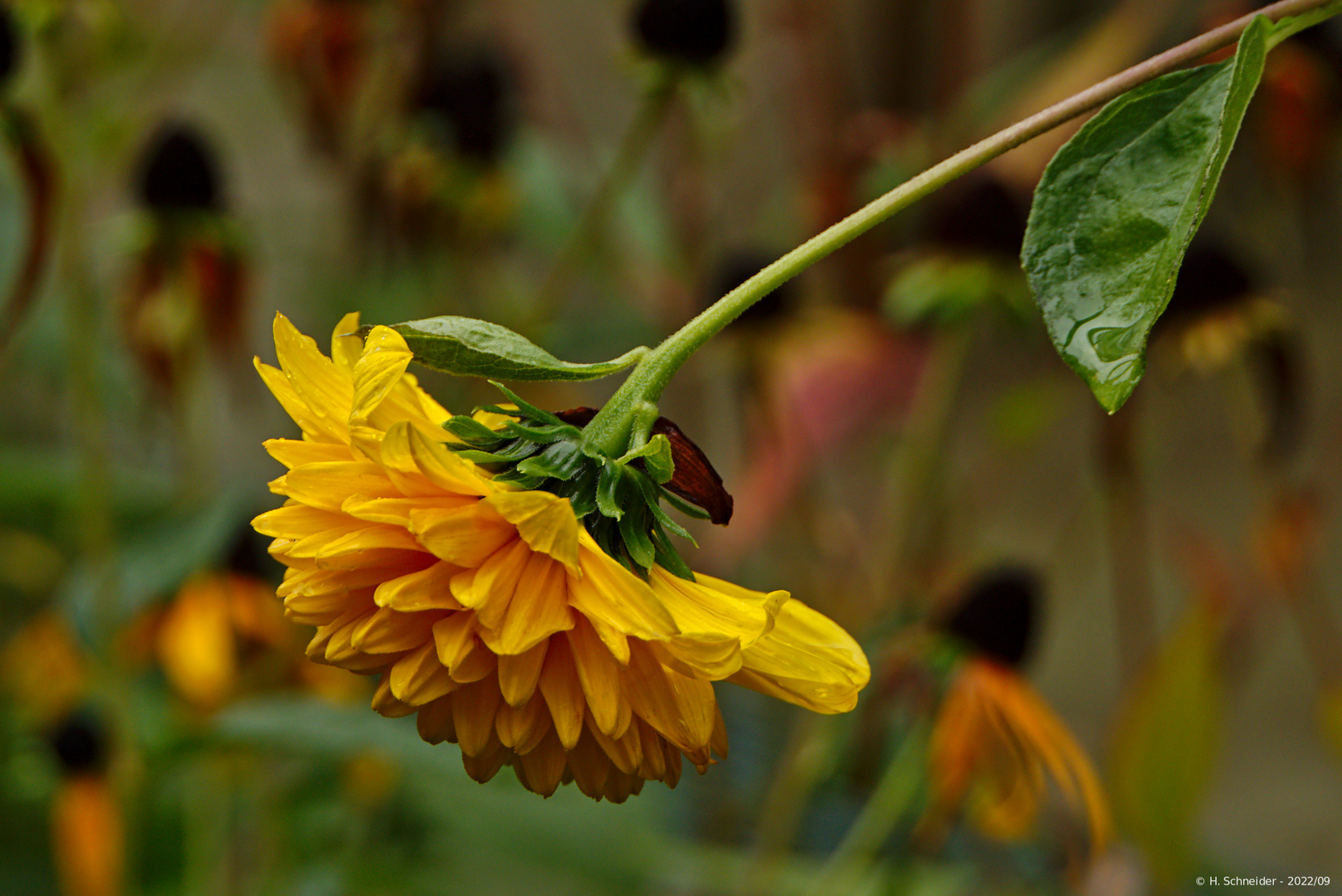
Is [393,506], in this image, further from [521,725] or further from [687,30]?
[687,30]

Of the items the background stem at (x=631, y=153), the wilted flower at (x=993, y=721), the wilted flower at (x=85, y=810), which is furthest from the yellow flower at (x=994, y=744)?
the wilted flower at (x=85, y=810)

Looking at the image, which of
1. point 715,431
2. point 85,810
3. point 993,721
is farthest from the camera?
point 715,431

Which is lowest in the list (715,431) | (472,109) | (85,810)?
(85,810)

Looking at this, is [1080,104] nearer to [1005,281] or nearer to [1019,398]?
[1005,281]

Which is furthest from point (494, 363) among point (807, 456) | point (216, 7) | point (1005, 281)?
point (216, 7)

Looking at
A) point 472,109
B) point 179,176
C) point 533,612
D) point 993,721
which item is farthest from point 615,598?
point 472,109

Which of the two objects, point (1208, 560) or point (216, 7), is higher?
point (216, 7)

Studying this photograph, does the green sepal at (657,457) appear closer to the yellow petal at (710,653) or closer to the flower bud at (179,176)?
the yellow petal at (710,653)
